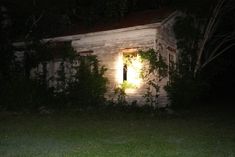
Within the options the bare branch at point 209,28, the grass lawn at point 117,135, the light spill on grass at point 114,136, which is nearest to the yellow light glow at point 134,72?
the grass lawn at point 117,135

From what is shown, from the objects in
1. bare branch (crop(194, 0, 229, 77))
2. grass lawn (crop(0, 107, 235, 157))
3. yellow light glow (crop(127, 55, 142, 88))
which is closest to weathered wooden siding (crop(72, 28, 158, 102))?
yellow light glow (crop(127, 55, 142, 88))

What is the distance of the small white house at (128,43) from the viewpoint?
21750mm

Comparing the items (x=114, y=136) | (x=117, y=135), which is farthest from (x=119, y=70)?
(x=114, y=136)

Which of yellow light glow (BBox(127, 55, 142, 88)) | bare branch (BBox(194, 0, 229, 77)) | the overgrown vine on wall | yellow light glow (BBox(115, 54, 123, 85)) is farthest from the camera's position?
Answer: bare branch (BBox(194, 0, 229, 77))

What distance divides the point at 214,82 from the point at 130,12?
7.00m

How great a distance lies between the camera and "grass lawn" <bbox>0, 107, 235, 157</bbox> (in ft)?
33.0

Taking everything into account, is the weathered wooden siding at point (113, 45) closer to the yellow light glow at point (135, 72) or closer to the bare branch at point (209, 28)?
the yellow light glow at point (135, 72)

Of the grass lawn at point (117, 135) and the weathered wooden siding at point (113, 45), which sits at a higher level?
the weathered wooden siding at point (113, 45)

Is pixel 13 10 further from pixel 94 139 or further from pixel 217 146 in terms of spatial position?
pixel 217 146

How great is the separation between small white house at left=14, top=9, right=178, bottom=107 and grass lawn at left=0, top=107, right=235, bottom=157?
3.51m

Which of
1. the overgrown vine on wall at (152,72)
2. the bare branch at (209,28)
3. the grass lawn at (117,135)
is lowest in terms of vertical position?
the grass lawn at (117,135)

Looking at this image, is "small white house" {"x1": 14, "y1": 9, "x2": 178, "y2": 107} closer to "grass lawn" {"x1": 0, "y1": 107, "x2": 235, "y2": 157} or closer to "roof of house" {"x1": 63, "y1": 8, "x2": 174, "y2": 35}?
"roof of house" {"x1": 63, "y1": 8, "x2": 174, "y2": 35}

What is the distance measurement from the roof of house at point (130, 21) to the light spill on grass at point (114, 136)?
6.04 m

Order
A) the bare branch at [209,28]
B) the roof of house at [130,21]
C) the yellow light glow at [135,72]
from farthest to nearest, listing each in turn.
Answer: the bare branch at [209,28]
the roof of house at [130,21]
the yellow light glow at [135,72]
